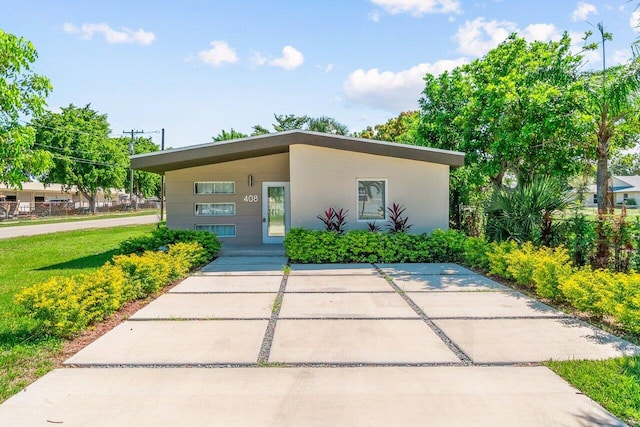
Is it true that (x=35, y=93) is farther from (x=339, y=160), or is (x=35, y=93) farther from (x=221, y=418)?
(x=221, y=418)

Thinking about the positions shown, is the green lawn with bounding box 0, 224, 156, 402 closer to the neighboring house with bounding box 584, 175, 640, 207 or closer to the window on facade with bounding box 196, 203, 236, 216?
the window on facade with bounding box 196, 203, 236, 216

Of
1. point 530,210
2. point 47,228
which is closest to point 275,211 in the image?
point 530,210

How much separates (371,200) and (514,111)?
4629 millimetres

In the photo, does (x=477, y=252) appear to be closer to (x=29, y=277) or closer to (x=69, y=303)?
(x=69, y=303)

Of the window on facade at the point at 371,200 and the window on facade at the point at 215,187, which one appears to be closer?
the window on facade at the point at 371,200

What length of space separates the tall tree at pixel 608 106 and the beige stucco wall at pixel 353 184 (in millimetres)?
3638

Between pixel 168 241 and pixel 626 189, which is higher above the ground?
pixel 626 189

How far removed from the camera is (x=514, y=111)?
11.1 metres

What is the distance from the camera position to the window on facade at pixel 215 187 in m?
12.1

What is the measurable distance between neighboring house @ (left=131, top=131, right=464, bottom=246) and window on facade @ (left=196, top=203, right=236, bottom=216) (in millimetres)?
29

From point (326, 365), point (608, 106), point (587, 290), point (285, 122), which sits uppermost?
point (285, 122)

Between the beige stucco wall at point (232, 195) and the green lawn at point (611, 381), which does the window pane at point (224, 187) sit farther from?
the green lawn at point (611, 381)

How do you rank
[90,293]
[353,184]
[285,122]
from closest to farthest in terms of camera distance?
[90,293] → [353,184] → [285,122]

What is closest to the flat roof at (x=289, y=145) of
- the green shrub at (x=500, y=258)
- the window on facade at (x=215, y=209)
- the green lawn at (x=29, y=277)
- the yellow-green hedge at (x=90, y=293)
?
the window on facade at (x=215, y=209)
